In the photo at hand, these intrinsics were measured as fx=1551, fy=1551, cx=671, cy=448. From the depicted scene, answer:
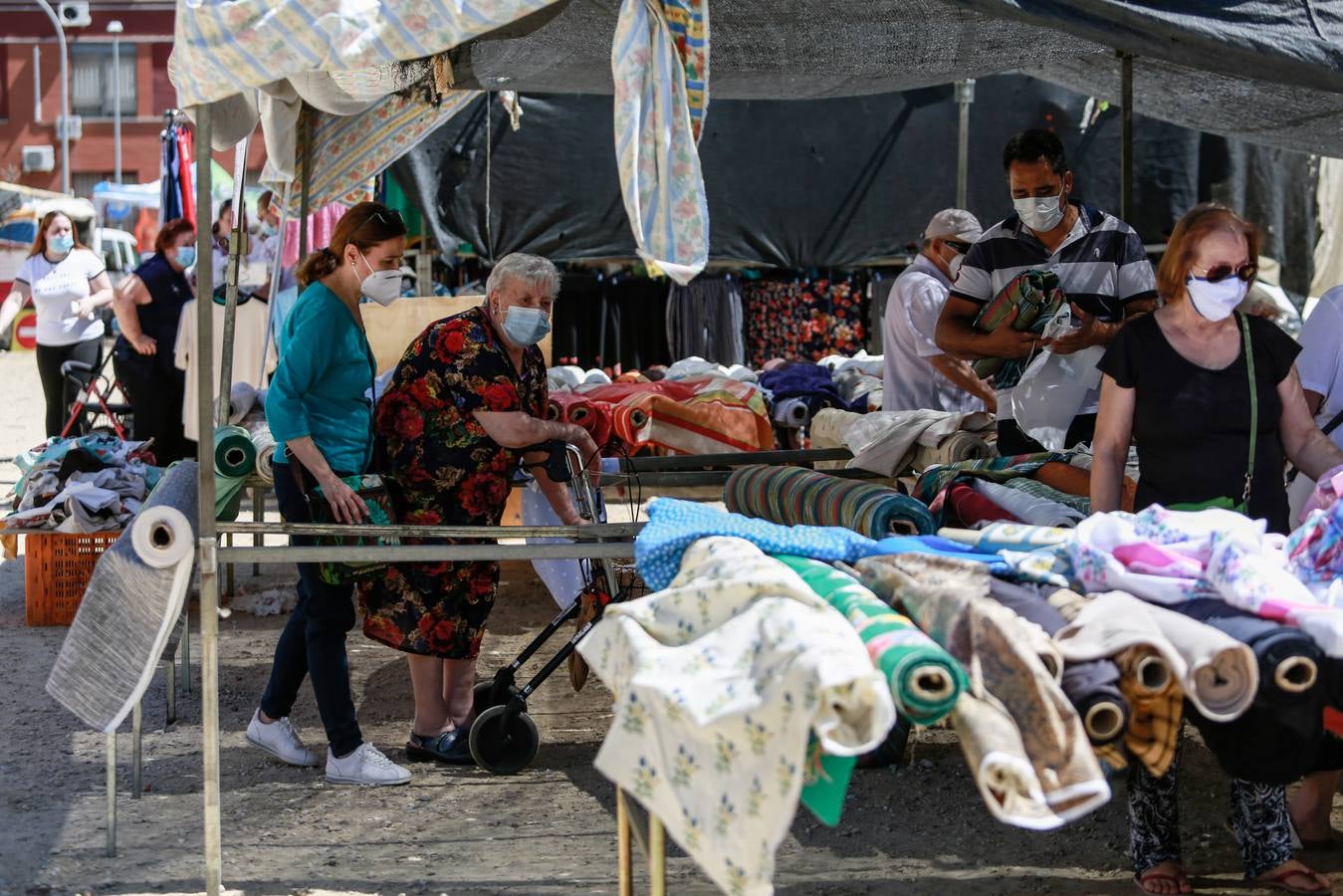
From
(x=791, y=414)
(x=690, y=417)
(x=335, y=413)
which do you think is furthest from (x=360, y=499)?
(x=791, y=414)

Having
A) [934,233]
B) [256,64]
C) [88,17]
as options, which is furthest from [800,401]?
[88,17]

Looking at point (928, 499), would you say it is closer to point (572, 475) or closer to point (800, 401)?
point (572, 475)

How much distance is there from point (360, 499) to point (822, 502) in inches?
52.8

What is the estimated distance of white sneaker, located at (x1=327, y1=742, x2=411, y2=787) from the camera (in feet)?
16.0

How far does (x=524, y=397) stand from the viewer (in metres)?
4.82

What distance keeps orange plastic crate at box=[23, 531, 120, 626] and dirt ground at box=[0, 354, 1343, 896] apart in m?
1.39

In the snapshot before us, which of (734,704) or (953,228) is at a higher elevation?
(953,228)

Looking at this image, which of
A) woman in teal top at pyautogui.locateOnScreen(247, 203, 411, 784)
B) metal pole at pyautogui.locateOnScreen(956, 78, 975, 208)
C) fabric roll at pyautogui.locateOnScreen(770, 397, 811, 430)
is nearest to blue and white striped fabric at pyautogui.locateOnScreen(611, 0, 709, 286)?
woman in teal top at pyautogui.locateOnScreen(247, 203, 411, 784)

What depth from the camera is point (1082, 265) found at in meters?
5.11

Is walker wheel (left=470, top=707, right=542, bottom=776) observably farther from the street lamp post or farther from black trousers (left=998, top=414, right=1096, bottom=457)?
the street lamp post

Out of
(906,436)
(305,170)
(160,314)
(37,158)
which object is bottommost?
(906,436)

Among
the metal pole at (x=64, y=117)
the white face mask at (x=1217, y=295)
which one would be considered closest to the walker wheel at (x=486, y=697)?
the white face mask at (x=1217, y=295)

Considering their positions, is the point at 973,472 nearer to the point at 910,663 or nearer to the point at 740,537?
the point at 740,537

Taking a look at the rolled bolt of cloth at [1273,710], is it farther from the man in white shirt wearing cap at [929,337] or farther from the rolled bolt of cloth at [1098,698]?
the man in white shirt wearing cap at [929,337]
